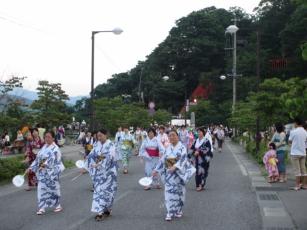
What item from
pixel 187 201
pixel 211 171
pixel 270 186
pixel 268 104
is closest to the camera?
pixel 187 201

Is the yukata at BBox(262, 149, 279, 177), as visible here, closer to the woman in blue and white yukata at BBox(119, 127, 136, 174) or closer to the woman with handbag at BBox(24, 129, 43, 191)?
the woman in blue and white yukata at BBox(119, 127, 136, 174)

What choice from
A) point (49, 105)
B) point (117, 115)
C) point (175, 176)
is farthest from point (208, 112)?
point (175, 176)

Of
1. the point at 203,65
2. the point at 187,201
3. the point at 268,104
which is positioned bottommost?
the point at 187,201

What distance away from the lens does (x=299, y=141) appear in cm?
1494

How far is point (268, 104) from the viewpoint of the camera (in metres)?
23.3

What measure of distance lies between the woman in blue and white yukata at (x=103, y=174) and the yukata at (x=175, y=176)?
3.11ft

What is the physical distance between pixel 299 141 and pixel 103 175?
639 cm

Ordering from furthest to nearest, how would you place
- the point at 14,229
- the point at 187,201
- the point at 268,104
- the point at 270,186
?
the point at 268,104, the point at 270,186, the point at 187,201, the point at 14,229

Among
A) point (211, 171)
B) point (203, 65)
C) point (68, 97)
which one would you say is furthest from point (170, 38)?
point (211, 171)

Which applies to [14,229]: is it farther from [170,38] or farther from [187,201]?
[170,38]

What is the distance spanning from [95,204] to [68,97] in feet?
55.9

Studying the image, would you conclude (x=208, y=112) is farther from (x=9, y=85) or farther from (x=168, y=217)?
(x=168, y=217)

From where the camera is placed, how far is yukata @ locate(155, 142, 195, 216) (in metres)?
10.6

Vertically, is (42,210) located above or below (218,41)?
below
